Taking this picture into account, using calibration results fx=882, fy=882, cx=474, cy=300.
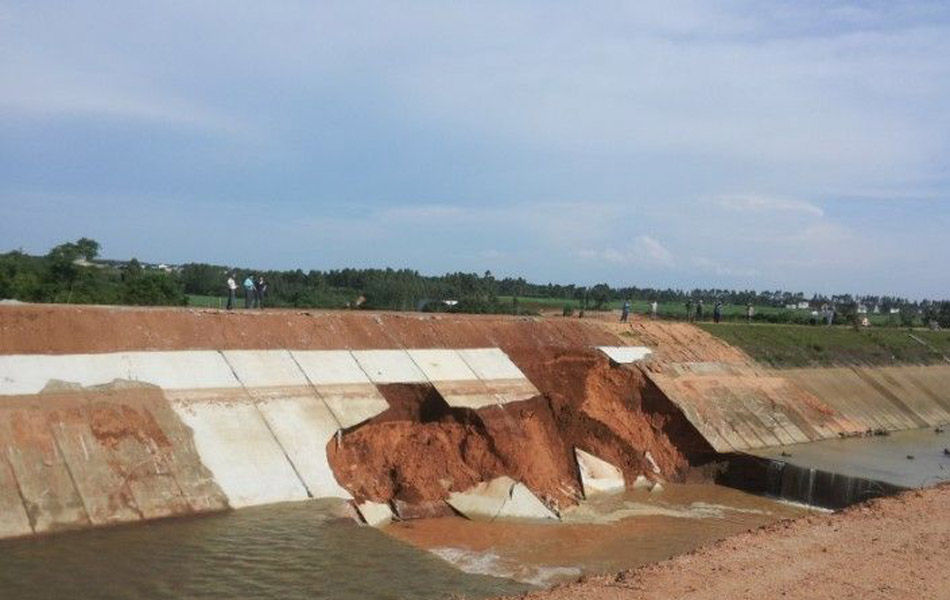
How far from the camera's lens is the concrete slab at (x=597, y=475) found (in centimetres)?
2283

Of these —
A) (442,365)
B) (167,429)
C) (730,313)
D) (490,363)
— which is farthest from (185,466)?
(730,313)

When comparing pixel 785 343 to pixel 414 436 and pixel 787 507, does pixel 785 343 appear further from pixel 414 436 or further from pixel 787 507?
pixel 414 436

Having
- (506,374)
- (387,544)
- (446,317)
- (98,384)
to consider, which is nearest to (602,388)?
(506,374)

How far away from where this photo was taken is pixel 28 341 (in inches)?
728

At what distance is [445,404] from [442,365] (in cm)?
282

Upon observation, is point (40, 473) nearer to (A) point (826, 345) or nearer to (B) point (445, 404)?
(B) point (445, 404)

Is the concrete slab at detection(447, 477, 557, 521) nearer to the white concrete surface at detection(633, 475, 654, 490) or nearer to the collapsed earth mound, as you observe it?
the collapsed earth mound

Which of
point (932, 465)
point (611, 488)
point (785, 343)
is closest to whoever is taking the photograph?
point (611, 488)

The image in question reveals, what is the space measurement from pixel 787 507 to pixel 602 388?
669cm

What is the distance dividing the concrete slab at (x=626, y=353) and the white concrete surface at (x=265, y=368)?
11700mm

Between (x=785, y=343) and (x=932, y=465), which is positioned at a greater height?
(x=785, y=343)

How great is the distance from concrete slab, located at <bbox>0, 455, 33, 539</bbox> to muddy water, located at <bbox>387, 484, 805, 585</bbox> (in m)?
6.56

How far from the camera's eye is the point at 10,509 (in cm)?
1453

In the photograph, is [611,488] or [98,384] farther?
[611,488]
